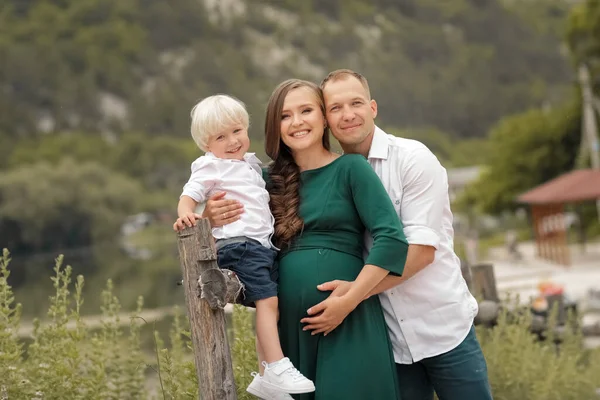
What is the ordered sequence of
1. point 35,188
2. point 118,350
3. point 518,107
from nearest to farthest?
1. point 118,350
2. point 35,188
3. point 518,107

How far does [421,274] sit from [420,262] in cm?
11

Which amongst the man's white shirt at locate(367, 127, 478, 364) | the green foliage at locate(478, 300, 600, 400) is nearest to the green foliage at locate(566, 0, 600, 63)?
the green foliage at locate(478, 300, 600, 400)

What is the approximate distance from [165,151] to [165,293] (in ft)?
263

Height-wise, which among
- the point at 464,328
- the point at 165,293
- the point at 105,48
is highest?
the point at 105,48

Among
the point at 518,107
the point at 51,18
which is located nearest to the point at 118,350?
the point at 518,107

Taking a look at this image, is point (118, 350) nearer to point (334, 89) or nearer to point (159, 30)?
point (334, 89)

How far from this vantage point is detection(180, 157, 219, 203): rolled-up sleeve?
288cm

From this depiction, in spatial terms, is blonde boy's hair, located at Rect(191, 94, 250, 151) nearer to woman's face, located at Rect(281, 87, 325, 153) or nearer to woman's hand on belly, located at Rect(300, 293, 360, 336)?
woman's face, located at Rect(281, 87, 325, 153)

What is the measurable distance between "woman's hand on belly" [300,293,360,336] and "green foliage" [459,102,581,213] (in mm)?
40523

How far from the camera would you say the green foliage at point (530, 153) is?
1658 inches

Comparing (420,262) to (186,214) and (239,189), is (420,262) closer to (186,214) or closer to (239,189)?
(239,189)

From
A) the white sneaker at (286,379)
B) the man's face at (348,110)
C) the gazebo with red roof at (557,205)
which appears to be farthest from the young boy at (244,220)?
the gazebo with red roof at (557,205)

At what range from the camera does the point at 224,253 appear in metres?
2.78

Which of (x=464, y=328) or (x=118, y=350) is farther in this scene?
(x=118, y=350)
